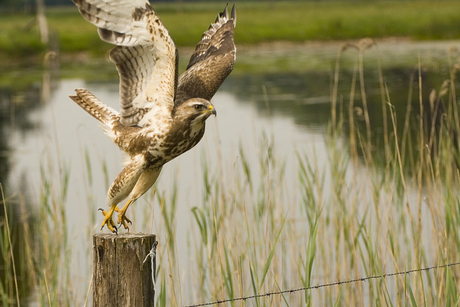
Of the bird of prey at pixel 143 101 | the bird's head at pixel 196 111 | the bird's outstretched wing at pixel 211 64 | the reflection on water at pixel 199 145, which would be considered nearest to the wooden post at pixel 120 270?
the bird of prey at pixel 143 101

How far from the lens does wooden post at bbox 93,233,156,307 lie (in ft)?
8.71

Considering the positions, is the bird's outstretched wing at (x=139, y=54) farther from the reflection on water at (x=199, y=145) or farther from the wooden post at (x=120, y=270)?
the reflection on water at (x=199, y=145)

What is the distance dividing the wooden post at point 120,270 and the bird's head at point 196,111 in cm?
58

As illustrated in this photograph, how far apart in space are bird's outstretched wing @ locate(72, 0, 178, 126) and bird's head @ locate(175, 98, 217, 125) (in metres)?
0.11

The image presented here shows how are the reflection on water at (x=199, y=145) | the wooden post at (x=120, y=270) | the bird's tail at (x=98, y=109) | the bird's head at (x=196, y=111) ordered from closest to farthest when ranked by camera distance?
the wooden post at (x=120, y=270) < the bird's head at (x=196, y=111) < the bird's tail at (x=98, y=109) < the reflection on water at (x=199, y=145)

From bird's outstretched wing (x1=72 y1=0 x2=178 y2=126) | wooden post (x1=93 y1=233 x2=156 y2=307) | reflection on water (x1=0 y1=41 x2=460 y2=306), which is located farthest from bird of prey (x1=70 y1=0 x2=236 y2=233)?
reflection on water (x1=0 y1=41 x2=460 y2=306)

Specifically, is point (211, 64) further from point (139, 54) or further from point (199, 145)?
point (199, 145)

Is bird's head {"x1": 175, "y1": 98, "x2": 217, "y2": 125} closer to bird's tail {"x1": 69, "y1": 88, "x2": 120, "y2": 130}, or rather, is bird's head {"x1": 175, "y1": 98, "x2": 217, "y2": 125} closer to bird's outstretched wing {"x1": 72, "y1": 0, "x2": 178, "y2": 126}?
bird's outstretched wing {"x1": 72, "y1": 0, "x2": 178, "y2": 126}

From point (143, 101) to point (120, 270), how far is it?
0.88 m

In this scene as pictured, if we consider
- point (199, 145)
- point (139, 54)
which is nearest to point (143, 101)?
point (139, 54)

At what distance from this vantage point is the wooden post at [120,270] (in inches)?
104

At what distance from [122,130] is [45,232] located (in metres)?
1.82

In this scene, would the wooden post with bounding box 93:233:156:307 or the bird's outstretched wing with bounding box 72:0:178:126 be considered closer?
the wooden post with bounding box 93:233:156:307

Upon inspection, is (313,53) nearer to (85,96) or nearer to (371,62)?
(371,62)
